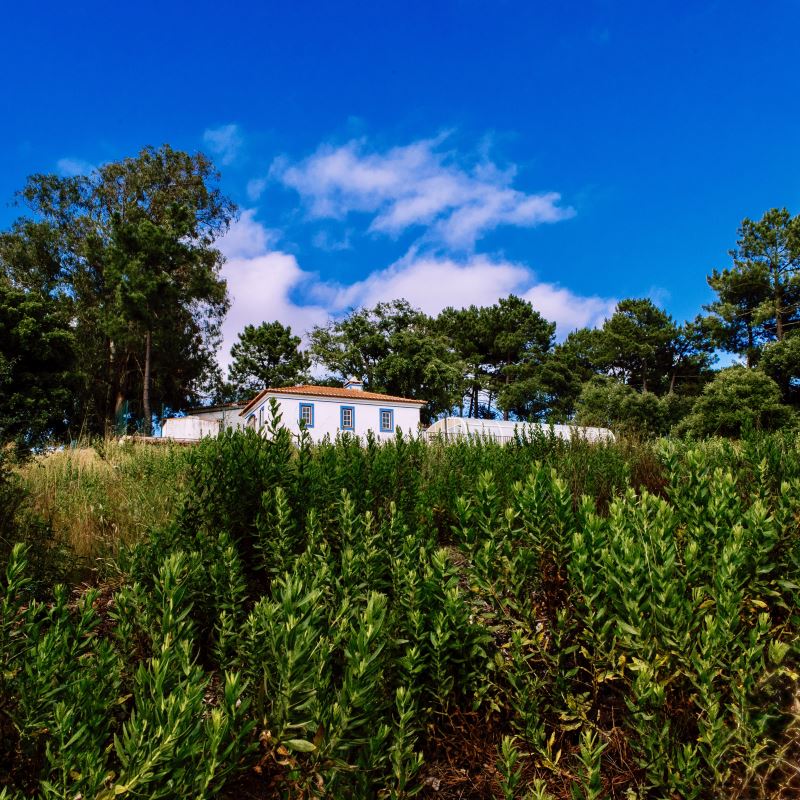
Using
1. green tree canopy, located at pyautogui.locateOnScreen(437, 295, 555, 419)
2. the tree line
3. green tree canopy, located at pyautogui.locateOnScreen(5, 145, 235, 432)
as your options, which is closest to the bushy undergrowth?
the tree line

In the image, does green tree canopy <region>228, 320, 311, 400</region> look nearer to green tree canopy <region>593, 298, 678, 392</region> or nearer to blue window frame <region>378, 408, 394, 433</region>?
blue window frame <region>378, 408, 394, 433</region>

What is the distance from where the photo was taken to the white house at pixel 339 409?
3161 centimetres

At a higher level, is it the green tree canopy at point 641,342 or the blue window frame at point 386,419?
the green tree canopy at point 641,342

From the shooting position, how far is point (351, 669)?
182cm

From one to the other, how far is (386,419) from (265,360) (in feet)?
56.7

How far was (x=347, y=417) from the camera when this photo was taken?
33031mm

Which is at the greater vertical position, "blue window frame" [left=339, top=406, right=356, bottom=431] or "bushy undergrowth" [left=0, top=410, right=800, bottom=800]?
"blue window frame" [left=339, top=406, right=356, bottom=431]

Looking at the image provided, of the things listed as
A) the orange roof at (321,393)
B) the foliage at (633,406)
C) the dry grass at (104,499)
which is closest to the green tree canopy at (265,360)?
the orange roof at (321,393)

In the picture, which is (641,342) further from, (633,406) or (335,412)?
(335,412)

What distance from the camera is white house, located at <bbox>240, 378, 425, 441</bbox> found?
31.6 m

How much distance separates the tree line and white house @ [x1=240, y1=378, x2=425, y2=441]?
296 inches

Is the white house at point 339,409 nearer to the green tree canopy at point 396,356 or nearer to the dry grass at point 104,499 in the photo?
the green tree canopy at point 396,356

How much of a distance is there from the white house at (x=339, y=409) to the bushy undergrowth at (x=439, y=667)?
90.6 ft

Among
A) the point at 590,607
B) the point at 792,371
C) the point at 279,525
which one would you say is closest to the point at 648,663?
the point at 590,607
